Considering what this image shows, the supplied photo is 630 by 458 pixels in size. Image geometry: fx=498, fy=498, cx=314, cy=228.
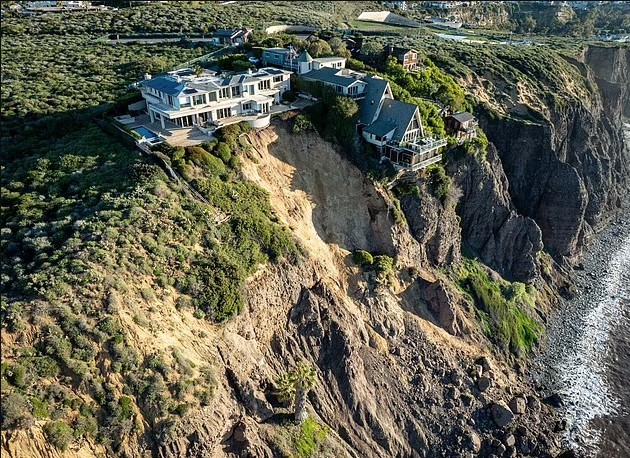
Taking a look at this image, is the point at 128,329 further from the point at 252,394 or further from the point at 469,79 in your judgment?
the point at 469,79

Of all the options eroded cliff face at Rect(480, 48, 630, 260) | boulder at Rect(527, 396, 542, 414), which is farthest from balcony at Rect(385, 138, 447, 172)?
boulder at Rect(527, 396, 542, 414)

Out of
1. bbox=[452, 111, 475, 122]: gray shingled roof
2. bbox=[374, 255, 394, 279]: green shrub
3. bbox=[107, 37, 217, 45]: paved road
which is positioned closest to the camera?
bbox=[374, 255, 394, 279]: green shrub

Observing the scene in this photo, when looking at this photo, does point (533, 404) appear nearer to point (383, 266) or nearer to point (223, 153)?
point (383, 266)

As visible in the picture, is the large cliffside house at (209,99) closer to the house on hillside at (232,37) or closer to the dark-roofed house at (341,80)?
the dark-roofed house at (341,80)

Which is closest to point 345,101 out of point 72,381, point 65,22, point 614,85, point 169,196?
point 169,196

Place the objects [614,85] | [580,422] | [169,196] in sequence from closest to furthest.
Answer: [169,196] → [580,422] → [614,85]

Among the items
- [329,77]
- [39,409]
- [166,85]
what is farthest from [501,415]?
[166,85]

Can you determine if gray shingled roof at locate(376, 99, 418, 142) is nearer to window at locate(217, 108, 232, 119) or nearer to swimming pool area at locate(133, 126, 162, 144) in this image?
window at locate(217, 108, 232, 119)
